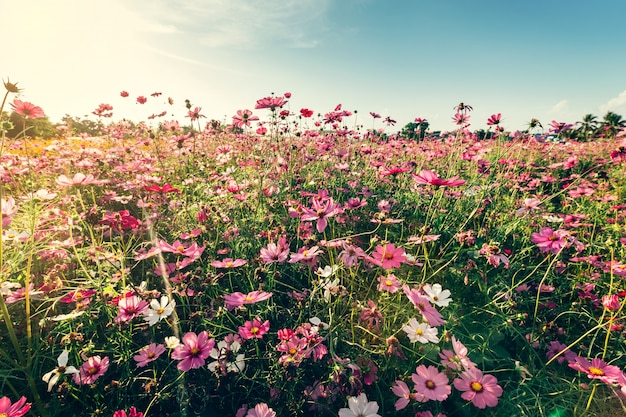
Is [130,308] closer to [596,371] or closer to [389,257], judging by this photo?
[389,257]

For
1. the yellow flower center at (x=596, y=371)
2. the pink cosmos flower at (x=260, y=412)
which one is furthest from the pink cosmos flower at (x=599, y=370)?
the pink cosmos flower at (x=260, y=412)

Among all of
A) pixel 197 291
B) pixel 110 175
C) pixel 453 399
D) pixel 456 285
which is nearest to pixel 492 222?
pixel 456 285

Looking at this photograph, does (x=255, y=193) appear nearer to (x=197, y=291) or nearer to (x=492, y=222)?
(x=197, y=291)

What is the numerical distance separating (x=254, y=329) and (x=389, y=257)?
0.61m

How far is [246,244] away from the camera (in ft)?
5.72

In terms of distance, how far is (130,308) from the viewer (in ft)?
3.86

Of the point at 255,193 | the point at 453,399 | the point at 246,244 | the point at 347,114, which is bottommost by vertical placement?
the point at 453,399

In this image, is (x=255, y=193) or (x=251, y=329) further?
(x=255, y=193)

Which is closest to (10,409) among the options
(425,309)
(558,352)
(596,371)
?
(425,309)

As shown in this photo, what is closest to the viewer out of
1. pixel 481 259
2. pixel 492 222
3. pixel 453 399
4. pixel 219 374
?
pixel 219 374

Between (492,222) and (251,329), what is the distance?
69.8 inches

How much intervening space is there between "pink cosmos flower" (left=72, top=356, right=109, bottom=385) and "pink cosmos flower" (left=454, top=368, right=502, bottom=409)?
1260mm

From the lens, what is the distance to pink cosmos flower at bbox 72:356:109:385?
107cm

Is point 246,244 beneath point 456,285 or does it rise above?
above
